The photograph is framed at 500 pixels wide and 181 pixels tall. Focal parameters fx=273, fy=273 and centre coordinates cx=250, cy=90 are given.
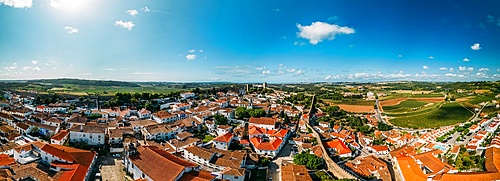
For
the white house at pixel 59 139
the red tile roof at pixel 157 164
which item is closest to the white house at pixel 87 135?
the white house at pixel 59 139

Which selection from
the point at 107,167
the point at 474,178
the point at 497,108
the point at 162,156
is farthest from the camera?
the point at 497,108

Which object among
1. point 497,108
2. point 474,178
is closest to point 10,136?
point 474,178

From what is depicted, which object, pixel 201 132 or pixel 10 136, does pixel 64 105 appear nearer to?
pixel 10 136

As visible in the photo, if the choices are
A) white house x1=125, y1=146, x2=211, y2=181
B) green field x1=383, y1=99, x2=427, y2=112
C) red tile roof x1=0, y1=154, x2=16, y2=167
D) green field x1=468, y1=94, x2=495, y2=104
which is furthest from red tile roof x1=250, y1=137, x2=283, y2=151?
green field x1=468, y1=94, x2=495, y2=104

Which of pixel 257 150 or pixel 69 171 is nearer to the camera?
pixel 69 171

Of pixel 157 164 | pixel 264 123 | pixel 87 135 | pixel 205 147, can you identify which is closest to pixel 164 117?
pixel 87 135

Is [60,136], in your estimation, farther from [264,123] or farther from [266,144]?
[264,123]

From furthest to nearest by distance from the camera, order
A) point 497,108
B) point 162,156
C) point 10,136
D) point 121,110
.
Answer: point 497,108 < point 121,110 < point 10,136 < point 162,156
